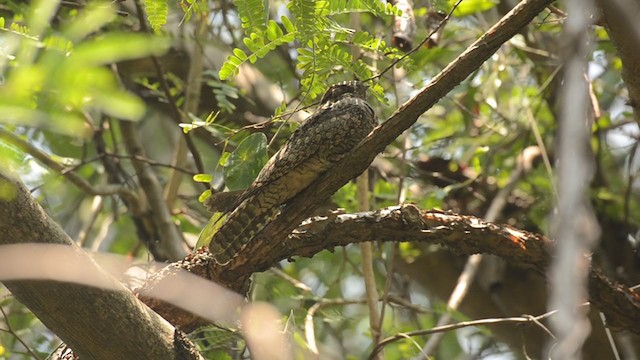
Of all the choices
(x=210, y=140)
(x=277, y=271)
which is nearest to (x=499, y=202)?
(x=277, y=271)

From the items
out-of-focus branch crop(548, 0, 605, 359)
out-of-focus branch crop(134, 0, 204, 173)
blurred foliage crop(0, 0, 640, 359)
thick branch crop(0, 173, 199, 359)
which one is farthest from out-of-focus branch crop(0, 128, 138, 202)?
out-of-focus branch crop(548, 0, 605, 359)

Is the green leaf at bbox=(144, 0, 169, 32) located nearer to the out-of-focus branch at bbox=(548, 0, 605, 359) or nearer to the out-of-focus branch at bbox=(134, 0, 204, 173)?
the out-of-focus branch at bbox=(134, 0, 204, 173)

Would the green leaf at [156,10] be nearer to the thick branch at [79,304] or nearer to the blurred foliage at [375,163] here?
the blurred foliage at [375,163]

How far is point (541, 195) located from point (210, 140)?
182 centimetres

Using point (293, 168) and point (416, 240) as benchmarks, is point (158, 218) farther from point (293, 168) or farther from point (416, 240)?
point (416, 240)

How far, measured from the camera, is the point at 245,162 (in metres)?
2.67

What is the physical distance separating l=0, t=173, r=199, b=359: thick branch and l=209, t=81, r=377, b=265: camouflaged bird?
1.48 ft

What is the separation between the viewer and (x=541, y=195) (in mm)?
4559

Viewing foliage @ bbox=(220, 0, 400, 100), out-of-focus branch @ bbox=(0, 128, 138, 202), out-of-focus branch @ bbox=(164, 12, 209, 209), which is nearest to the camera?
foliage @ bbox=(220, 0, 400, 100)

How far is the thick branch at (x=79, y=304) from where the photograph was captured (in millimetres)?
1892

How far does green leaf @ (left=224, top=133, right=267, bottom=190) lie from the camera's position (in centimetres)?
265

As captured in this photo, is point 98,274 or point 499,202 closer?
point 98,274

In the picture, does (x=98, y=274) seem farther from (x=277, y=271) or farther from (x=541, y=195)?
(x=541, y=195)

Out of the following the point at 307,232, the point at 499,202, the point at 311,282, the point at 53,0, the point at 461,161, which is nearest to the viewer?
the point at 53,0
